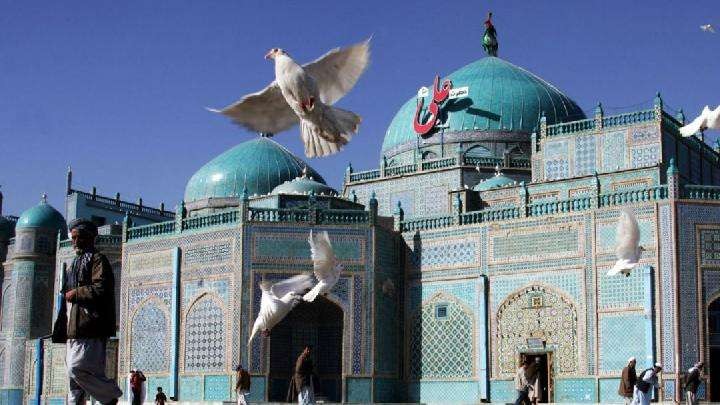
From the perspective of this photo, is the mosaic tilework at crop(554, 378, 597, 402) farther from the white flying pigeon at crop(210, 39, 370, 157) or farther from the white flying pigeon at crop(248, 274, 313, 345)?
the white flying pigeon at crop(210, 39, 370, 157)

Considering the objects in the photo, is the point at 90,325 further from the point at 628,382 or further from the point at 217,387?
the point at 217,387

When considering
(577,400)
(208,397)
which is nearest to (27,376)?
(208,397)

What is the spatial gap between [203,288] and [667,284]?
14.0 m

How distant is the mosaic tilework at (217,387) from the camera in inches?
1379

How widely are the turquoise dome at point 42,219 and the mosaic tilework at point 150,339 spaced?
10.2 meters

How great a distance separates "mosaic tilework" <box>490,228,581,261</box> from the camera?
111 feet

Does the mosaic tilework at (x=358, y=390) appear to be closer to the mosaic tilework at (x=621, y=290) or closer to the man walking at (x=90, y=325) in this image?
the mosaic tilework at (x=621, y=290)

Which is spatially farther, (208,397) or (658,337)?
(208,397)

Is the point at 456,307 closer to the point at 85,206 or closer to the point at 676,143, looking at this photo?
the point at 676,143

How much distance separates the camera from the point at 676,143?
38812 millimetres

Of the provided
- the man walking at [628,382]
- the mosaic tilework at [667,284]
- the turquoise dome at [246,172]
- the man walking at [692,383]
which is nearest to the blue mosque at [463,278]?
the mosaic tilework at [667,284]

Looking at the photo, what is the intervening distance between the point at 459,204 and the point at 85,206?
20.0 m

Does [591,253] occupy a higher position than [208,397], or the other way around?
[591,253]

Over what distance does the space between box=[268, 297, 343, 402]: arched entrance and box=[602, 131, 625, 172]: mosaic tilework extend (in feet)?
32.2
